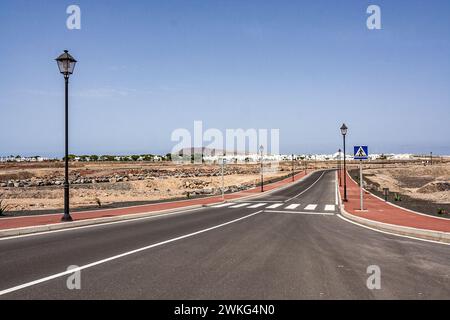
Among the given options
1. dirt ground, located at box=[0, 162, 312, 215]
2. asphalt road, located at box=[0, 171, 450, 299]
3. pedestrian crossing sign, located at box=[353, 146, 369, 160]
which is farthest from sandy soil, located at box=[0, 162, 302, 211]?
pedestrian crossing sign, located at box=[353, 146, 369, 160]

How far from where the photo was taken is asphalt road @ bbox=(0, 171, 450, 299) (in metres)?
5.97

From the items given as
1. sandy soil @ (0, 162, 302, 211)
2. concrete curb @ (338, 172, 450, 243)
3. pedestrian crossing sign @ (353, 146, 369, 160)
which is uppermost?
pedestrian crossing sign @ (353, 146, 369, 160)

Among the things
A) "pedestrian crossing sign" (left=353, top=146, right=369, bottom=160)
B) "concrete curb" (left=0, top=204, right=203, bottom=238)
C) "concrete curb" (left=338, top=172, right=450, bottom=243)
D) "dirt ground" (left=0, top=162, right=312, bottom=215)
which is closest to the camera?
"concrete curb" (left=338, top=172, right=450, bottom=243)

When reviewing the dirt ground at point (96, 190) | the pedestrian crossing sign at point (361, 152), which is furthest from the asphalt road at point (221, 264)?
the dirt ground at point (96, 190)

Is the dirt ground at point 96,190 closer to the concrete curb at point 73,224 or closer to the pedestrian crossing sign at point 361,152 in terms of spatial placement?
the concrete curb at point 73,224

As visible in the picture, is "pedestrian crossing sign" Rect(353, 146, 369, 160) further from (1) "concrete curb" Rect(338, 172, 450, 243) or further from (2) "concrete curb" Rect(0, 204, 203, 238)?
(2) "concrete curb" Rect(0, 204, 203, 238)

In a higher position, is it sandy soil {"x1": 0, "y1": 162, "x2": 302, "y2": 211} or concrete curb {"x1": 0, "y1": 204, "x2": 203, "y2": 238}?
concrete curb {"x1": 0, "y1": 204, "x2": 203, "y2": 238}

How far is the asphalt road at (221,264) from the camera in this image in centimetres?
597

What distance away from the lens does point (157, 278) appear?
266 inches
